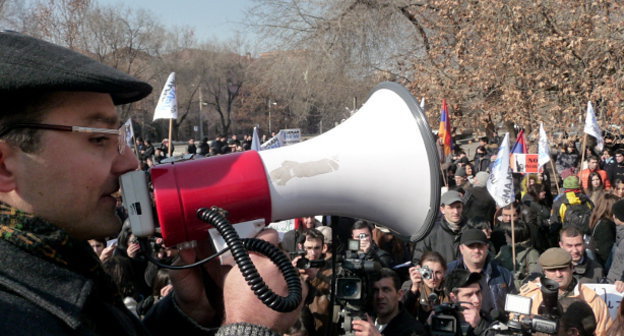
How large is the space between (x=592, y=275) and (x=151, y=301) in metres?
3.82

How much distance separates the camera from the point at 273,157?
172 centimetres

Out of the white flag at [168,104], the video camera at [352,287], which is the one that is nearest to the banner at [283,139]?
the white flag at [168,104]

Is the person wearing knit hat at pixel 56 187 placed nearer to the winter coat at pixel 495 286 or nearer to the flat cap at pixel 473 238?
the winter coat at pixel 495 286

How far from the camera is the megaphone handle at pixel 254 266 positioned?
1.39 metres

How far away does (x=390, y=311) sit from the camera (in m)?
4.02

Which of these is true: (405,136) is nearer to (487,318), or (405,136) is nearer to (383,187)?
(383,187)

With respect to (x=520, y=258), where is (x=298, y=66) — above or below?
above

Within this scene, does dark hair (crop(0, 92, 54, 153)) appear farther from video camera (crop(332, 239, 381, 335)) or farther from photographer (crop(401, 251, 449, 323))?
photographer (crop(401, 251, 449, 323))

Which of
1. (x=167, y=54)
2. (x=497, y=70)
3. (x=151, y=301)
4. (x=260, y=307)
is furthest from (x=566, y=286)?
(x=167, y=54)

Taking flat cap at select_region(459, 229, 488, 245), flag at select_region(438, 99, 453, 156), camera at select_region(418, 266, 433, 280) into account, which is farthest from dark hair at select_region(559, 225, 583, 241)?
flag at select_region(438, 99, 453, 156)

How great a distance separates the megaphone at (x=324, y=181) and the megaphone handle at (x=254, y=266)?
8 cm

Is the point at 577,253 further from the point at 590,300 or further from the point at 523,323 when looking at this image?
the point at 523,323

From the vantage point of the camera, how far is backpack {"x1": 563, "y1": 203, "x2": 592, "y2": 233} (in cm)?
782

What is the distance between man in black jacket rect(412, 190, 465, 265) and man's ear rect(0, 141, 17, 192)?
18.1 feet
